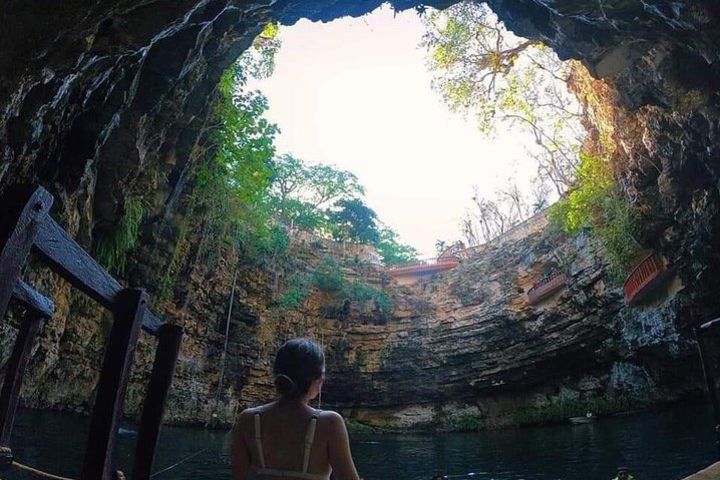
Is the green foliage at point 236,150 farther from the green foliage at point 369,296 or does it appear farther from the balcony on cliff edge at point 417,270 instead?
the balcony on cliff edge at point 417,270

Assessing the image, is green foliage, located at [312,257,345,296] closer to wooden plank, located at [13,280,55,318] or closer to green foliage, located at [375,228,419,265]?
green foliage, located at [375,228,419,265]

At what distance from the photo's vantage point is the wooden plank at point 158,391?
3.52 metres

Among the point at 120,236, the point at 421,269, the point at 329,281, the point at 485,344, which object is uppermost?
the point at 421,269

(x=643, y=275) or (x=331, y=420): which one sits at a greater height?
(x=643, y=275)

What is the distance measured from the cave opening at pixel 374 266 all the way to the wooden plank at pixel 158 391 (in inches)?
107

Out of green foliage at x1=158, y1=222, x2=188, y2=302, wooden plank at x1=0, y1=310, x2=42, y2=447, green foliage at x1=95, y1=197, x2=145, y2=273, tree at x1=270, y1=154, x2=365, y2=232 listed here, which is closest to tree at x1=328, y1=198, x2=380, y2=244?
tree at x1=270, y1=154, x2=365, y2=232

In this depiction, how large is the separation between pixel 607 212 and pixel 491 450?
26.3 feet

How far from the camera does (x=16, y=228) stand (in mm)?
1814

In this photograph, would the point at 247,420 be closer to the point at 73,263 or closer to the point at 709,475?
the point at 73,263

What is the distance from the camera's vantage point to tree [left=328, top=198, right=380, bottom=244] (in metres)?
27.4

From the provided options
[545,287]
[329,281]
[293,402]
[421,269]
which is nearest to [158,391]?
[293,402]

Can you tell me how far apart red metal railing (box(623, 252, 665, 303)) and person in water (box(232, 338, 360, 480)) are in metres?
13.4

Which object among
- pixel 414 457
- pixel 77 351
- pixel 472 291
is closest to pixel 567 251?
pixel 472 291

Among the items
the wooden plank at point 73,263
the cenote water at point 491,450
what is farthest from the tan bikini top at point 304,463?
the cenote water at point 491,450
